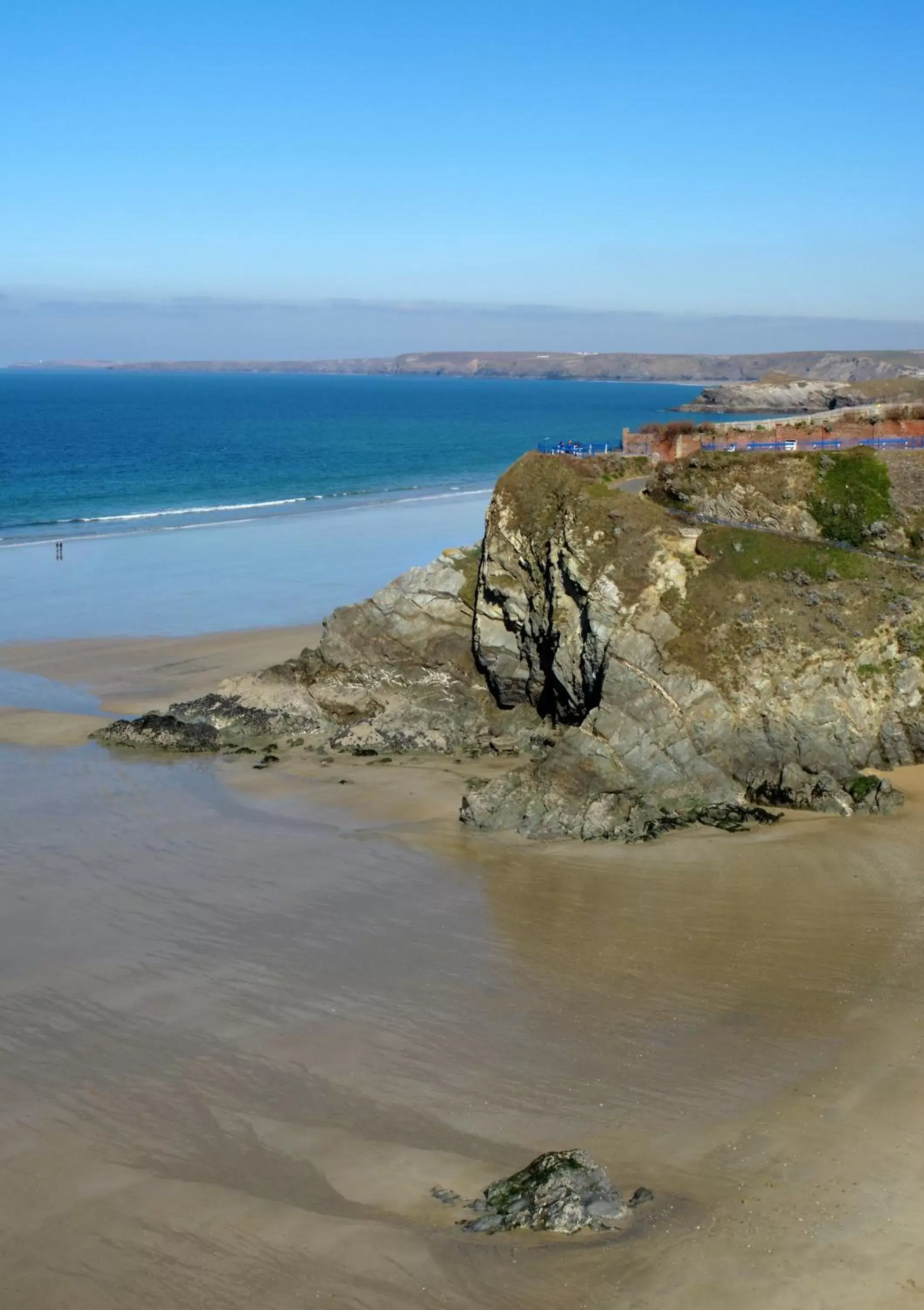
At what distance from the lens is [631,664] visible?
27.6 meters

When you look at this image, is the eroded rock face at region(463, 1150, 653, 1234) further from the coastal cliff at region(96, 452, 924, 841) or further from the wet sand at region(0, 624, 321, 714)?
the wet sand at region(0, 624, 321, 714)

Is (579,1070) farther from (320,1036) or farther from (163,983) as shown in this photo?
(163,983)

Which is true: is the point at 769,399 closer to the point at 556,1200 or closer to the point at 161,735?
the point at 161,735

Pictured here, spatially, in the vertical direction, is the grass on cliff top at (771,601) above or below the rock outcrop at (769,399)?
below

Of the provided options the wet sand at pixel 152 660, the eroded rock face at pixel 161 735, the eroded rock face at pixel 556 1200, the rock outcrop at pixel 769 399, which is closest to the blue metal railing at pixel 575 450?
the wet sand at pixel 152 660

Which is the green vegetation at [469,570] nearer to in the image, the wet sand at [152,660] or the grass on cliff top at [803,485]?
the grass on cliff top at [803,485]

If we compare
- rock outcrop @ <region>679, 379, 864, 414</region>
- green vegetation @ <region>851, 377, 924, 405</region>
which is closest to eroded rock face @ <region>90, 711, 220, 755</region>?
green vegetation @ <region>851, 377, 924, 405</region>

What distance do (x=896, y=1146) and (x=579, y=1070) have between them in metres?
3.97

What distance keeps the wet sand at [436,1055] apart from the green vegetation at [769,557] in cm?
527

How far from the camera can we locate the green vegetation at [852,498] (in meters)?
30.7

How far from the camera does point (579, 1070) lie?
16.8m

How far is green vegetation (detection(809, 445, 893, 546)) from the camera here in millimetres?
30734

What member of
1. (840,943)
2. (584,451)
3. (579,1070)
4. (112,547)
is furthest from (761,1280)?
(112,547)

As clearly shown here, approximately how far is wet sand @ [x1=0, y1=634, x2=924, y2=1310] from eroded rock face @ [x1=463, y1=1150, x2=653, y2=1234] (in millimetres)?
204
